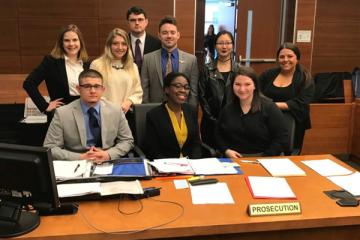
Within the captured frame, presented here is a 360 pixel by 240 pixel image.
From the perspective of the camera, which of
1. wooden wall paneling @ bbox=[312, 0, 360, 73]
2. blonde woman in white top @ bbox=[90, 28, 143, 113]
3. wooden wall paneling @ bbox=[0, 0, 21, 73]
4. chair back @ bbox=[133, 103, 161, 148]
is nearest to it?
chair back @ bbox=[133, 103, 161, 148]

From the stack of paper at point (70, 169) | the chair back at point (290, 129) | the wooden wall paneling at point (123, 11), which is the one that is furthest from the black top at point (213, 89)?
the wooden wall paneling at point (123, 11)

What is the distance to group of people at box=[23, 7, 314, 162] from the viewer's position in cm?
263

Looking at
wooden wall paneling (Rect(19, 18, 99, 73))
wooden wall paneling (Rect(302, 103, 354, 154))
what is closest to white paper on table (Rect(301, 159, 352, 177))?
wooden wall paneling (Rect(302, 103, 354, 154))

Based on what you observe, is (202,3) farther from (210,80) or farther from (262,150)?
(262,150)

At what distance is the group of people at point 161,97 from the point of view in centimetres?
263

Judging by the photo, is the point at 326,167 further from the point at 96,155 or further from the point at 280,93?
the point at 96,155

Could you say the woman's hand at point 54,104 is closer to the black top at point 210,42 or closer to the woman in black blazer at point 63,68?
the woman in black blazer at point 63,68

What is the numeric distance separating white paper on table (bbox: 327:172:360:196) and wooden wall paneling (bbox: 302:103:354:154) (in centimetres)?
240

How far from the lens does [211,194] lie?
6.29 feet

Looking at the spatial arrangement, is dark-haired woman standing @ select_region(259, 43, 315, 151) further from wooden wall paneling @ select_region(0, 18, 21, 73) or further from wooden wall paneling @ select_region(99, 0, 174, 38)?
wooden wall paneling @ select_region(0, 18, 21, 73)

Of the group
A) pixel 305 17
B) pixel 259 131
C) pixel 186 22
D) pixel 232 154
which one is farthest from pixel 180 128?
pixel 305 17

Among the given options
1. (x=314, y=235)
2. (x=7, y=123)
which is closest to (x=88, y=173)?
(x=314, y=235)

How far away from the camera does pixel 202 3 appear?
5.11 meters

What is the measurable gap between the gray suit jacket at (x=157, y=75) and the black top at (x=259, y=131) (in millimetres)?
Answer: 615
